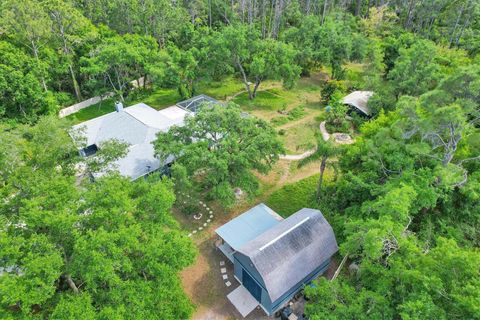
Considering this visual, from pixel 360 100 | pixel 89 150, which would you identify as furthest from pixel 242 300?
pixel 360 100

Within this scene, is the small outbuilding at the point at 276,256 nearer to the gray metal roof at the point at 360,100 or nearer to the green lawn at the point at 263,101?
the gray metal roof at the point at 360,100

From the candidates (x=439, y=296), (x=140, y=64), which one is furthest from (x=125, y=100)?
(x=439, y=296)

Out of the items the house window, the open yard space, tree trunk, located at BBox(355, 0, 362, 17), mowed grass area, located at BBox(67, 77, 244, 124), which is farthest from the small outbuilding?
tree trunk, located at BBox(355, 0, 362, 17)

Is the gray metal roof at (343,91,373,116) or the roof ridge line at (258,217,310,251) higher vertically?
the roof ridge line at (258,217,310,251)

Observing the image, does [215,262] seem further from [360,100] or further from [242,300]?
[360,100]

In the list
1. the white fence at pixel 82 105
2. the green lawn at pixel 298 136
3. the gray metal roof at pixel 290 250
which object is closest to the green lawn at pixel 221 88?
the white fence at pixel 82 105

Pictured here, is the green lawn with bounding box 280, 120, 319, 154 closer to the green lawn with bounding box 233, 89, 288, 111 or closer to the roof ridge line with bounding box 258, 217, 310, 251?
the green lawn with bounding box 233, 89, 288, 111

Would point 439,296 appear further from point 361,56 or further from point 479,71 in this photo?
point 361,56
